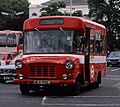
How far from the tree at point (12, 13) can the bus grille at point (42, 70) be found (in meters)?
74.1

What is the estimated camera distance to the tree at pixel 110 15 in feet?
255

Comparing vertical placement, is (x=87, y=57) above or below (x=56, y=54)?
below

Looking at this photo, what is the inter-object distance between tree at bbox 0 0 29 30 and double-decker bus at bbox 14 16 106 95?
239ft

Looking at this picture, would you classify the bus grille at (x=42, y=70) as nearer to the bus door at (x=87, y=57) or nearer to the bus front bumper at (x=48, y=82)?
the bus front bumper at (x=48, y=82)

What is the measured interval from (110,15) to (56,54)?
2396 inches

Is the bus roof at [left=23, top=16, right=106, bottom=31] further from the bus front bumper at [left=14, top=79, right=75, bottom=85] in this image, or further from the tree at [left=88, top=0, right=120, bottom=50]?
the tree at [left=88, top=0, right=120, bottom=50]

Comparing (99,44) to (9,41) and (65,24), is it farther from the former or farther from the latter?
(9,41)

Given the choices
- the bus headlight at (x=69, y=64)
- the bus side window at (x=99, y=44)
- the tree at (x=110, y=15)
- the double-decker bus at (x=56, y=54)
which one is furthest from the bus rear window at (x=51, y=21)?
the tree at (x=110, y=15)

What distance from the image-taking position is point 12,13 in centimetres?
11350

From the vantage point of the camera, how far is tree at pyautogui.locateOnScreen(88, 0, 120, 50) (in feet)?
255

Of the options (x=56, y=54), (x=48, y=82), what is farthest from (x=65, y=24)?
(x=48, y=82)

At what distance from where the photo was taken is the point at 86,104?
617 inches

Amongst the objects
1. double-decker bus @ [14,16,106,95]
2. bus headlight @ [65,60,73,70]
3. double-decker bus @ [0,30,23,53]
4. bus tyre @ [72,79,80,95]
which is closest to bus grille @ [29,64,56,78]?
double-decker bus @ [14,16,106,95]

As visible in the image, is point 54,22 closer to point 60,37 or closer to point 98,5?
point 60,37
